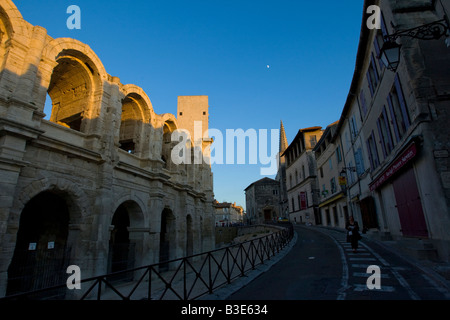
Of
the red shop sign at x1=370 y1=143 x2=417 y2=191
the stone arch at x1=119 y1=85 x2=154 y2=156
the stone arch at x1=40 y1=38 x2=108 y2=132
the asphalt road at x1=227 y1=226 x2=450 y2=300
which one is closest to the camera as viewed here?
the asphalt road at x1=227 y1=226 x2=450 y2=300

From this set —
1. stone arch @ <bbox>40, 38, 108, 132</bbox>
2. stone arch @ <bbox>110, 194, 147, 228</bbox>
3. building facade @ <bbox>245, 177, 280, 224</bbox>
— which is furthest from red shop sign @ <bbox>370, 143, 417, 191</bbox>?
building facade @ <bbox>245, 177, 280, 224</bbox>

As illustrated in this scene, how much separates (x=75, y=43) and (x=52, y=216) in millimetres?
7111

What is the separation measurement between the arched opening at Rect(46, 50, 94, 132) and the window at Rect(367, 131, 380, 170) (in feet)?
48.1

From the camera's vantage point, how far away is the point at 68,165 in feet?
27.5

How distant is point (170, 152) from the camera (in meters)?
16.0

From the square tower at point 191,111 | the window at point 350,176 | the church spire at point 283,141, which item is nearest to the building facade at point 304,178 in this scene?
the window at point 350,176

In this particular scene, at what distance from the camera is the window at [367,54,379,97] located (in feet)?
38.9

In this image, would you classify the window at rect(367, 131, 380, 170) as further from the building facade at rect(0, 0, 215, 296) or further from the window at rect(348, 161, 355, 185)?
the building facade at rect(0, 0, 215, 296)

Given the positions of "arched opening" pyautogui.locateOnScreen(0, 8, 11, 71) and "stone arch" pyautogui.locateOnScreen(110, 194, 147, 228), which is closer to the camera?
"arched opening" pyautogui.locateOnScreen(0, 8, 11, 71)

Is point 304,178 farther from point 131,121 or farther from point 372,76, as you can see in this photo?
point 131,121

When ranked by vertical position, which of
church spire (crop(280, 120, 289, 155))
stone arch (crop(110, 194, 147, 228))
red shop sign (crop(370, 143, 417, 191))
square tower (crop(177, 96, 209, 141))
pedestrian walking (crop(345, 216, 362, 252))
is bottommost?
pedestrian walking (crop(345, 216, 362, 252))

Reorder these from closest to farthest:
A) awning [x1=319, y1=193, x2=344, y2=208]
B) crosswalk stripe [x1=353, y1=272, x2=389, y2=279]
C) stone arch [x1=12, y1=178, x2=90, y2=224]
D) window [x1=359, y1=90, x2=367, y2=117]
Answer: crosswalk stripe [x1=353, y1=272, x2=389, y2=279]
stone arch [x1=12, y1=178, x2=90, y2=224]
window [x1=359, y1=90, x2=367, y2=117]
awning [x1=319, y1=193, x2=344, y2=208]

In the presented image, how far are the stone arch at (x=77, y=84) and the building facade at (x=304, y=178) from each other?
29.4 metres
